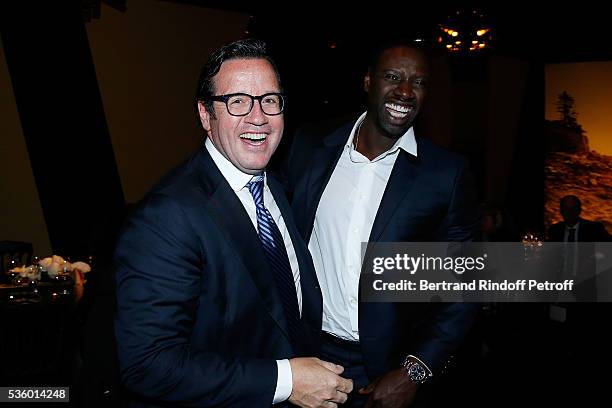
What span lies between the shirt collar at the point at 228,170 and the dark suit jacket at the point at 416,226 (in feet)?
2.03

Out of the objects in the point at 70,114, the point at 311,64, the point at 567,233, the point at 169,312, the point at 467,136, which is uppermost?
the point at 311,64

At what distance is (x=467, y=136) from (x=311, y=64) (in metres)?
3.58

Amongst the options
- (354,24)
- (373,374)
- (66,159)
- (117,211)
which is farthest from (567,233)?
(66,159)

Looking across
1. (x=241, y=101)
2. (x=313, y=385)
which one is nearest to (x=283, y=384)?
(x=313, y=385)

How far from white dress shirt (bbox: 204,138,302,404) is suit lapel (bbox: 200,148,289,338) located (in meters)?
0.04

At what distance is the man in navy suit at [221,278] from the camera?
1342mm

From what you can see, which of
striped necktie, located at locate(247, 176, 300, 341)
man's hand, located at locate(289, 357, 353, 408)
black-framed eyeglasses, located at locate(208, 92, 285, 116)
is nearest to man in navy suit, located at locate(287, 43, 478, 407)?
striped necktie, located at locate(247, 176, 300, 341)

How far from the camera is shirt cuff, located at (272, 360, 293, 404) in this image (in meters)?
1.43

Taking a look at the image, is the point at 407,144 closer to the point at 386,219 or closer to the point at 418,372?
the point at 386,219

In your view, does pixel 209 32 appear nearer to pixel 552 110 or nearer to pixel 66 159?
pixel 66 159

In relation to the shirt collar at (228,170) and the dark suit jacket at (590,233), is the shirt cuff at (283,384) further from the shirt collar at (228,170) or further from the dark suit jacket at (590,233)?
the dark suit jacket at (590,233)

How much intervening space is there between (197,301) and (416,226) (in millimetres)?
959

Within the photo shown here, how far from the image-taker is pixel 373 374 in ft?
6.93

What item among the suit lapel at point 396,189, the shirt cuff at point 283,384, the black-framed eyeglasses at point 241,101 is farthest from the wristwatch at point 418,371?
the black-framed eyeglasses at point 241,101
